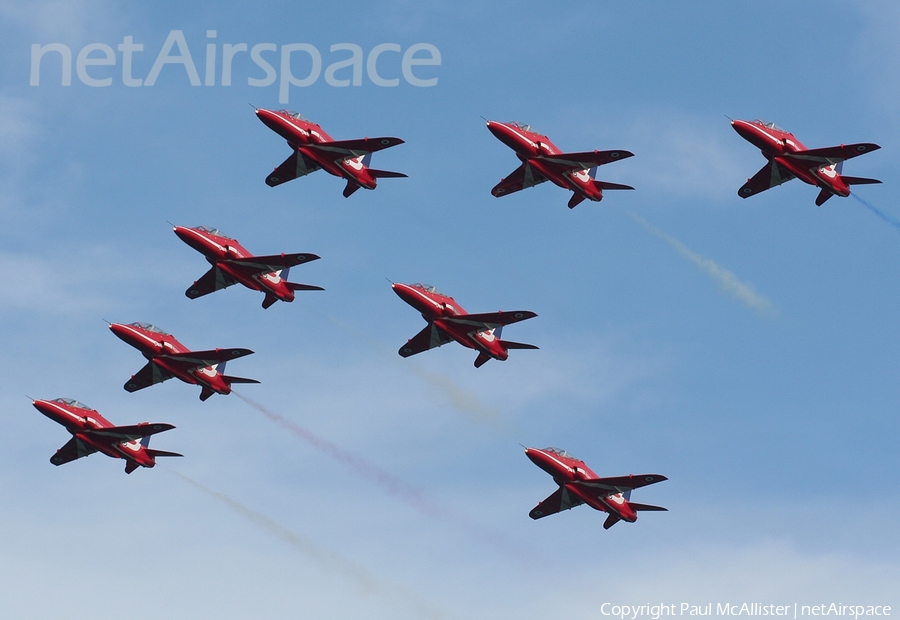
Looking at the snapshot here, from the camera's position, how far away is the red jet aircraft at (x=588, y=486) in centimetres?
12100

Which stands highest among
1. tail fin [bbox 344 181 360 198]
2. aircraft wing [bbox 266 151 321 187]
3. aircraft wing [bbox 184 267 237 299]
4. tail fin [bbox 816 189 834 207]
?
tail fin [bbox 816 189 834 207]

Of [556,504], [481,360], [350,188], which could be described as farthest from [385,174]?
[556,504]

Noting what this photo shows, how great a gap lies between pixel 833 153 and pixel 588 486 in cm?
3109

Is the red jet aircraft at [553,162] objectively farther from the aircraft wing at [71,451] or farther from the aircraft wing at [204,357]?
the aircraft wing at [71,451]

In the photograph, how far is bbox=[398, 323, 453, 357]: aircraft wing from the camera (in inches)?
4818

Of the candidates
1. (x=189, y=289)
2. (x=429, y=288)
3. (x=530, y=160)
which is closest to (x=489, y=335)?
(x=429, y=288)

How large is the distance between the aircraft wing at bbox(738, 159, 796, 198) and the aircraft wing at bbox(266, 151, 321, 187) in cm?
3361

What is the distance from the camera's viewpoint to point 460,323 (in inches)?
4761

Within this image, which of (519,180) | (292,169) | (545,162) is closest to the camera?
(545,162)

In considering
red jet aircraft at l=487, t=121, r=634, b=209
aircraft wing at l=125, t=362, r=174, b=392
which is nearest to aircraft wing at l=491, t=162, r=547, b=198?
red jet aircraft at l=487, t=121, r=634, b=209

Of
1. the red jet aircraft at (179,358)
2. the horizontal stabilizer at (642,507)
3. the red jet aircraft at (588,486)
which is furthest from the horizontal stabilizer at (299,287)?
the horizontal stabilizer at (642,507)

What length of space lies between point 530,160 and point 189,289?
28882 mm

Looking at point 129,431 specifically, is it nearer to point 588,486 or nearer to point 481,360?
point 481,360

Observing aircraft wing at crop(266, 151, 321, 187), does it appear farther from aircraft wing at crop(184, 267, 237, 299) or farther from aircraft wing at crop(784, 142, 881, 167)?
aircraft wing at crop(784, 142, 881, 167)
